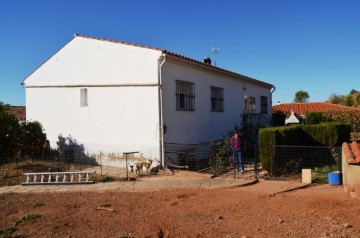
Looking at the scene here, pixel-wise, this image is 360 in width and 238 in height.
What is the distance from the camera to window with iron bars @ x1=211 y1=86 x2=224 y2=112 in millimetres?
17389

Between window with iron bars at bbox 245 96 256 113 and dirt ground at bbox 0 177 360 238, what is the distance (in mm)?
11762

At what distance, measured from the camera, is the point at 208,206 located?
8062mm

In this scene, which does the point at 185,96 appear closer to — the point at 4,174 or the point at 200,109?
the point at 200,109

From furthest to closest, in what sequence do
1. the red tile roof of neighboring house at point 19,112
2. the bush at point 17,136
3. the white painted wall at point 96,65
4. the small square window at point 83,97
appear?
the red tile roof of neighboring house at point 19,112, the small square window at point 83,97, the bush at point 17,136, the white painted wall at point 96,65

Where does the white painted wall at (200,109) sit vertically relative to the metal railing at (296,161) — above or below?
above

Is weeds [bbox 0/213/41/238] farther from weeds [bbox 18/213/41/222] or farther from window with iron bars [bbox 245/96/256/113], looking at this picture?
window with iron bars [bbox 245/96/256/113]

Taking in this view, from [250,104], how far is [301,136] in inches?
299

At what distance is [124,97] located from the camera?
558 inches

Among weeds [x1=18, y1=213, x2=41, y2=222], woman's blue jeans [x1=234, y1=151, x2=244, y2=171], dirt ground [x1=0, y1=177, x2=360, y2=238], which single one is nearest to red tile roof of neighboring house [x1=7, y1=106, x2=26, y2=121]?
dirt ground [x1=0, y1=177, x2=360, y2=238]

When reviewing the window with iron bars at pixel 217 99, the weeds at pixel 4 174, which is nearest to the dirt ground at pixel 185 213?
the weeds at pixel 4 174

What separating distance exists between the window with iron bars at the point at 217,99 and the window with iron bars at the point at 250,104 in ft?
12.1

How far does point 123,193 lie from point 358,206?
18.3ft

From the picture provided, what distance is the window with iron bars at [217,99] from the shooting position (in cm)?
1739

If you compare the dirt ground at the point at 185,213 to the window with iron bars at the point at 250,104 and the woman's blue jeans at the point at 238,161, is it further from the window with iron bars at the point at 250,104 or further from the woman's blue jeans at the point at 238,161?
the window with iron bars at the point at 250,104
